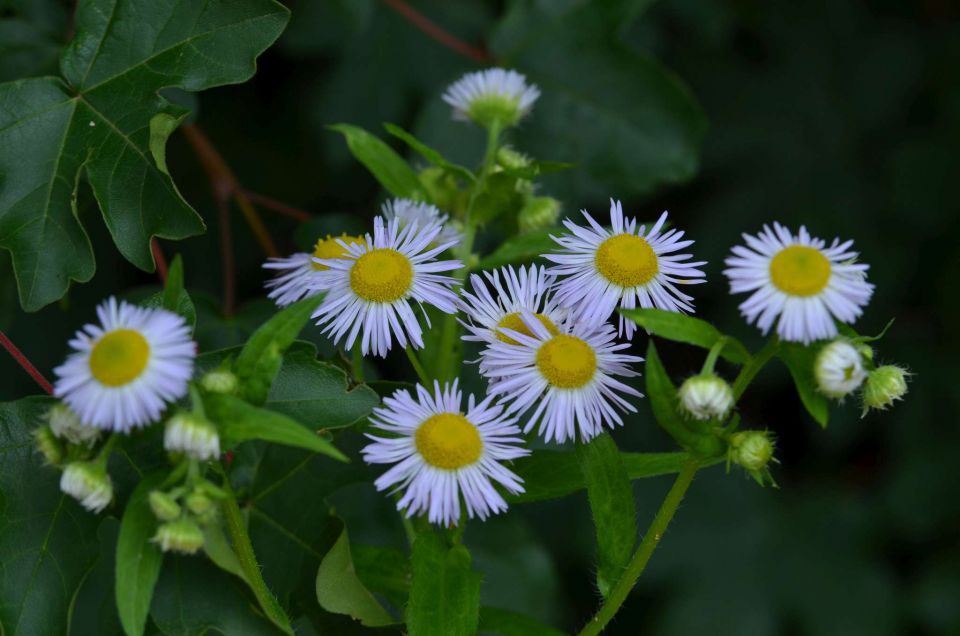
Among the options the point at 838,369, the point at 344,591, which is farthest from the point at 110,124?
the point at 838,369

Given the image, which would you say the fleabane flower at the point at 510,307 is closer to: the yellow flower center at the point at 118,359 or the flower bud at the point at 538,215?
the flower bud at the point at 538,215

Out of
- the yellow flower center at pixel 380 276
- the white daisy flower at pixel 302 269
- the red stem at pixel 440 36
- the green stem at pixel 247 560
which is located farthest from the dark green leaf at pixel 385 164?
the red stem at pixel 440 36

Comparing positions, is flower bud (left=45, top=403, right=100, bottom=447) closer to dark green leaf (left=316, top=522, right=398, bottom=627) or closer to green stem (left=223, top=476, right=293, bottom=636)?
green stem (left=223, top=476, right=293, bottom=636)

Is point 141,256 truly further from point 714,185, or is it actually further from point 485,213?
point 714,185

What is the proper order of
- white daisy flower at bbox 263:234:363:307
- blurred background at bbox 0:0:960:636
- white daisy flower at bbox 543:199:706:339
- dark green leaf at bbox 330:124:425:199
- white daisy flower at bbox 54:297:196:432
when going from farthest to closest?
blurred background at bbox 0:0:960:636
dark green leaf at bbox 330:124:425:199
white daisy flower at bbox 263:234:363:307
white daisy flower at bbox 543:199:706:339
white daisy flower at bbox 54:297:196:432

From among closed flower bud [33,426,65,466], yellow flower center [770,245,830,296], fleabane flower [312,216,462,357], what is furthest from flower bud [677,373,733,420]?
closed flower bud [33,426,65,466]

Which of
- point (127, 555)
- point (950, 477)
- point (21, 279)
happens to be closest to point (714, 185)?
point (950, 477)

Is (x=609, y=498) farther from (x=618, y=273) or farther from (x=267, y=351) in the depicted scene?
A: (x=267, y=351)
